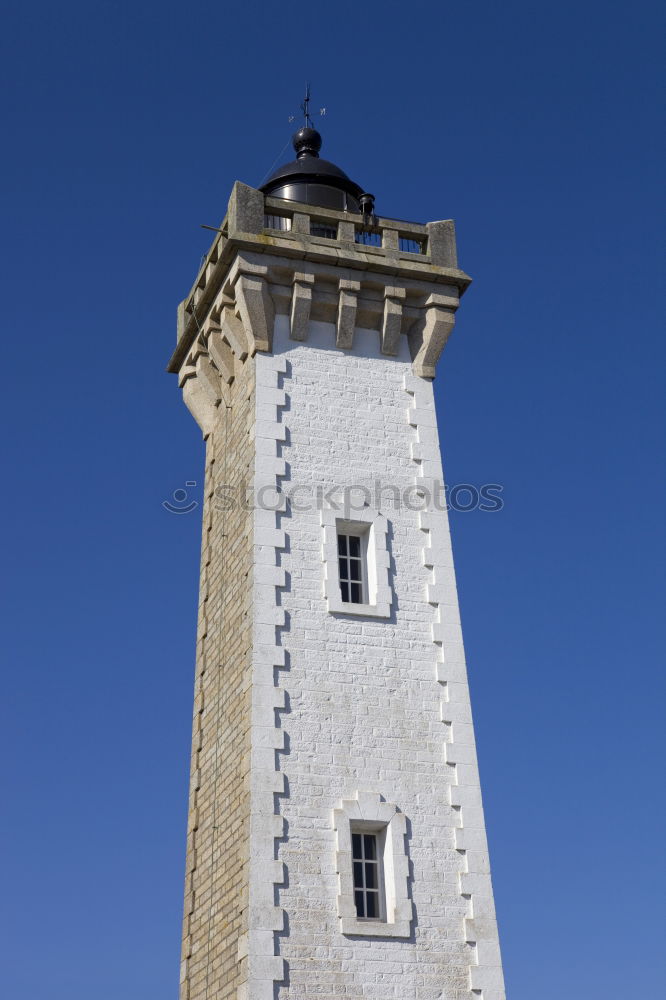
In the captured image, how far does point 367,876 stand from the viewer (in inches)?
550

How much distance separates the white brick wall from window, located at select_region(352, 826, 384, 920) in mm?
396

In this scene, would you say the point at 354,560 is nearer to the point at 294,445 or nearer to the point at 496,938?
the point at 294,445

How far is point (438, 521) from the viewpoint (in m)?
16.6

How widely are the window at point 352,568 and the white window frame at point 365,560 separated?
31 mm

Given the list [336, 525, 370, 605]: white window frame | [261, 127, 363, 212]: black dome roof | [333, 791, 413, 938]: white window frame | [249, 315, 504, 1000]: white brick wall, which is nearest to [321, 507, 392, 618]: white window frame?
[336, 525, 370, 605]: white window frame

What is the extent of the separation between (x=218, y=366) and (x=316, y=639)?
17.4 ft

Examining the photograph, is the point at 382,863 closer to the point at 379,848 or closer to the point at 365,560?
the point at 379,848

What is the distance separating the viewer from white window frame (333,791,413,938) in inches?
529

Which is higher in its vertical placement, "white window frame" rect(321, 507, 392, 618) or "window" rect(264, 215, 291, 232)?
"window" rect(264, 215, 291, 232)

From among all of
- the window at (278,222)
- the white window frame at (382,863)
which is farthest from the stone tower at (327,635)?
the window at (278,222)

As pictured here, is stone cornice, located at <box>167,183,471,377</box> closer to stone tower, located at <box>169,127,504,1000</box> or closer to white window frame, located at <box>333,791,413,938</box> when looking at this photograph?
stone tower, located at <box>169,127,504,1000</box>

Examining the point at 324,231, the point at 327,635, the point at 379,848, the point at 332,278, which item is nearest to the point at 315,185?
the point at 324,231

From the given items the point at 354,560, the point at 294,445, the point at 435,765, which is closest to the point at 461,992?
the point at 435,765

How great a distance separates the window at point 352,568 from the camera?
51.9 ft
